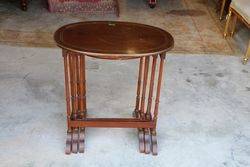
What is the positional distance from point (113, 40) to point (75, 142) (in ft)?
2.19

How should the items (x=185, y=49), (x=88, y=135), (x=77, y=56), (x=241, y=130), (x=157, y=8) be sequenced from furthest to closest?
(x=157, y=8)
(x=185, y=49)
(x=241, y=130)
(x=88, y=135)
(x=77, y=56)

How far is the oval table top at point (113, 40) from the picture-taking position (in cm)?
175

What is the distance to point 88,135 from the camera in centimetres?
223

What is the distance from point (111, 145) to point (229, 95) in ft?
3.79

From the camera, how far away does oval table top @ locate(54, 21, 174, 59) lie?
5.74 ft

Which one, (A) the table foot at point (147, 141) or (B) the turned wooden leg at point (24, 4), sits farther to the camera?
(B) the turned wooden leg at point (24, 4)

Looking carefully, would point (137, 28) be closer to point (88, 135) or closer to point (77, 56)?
point (77, 56)

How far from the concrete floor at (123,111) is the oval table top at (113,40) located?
669 millimetres

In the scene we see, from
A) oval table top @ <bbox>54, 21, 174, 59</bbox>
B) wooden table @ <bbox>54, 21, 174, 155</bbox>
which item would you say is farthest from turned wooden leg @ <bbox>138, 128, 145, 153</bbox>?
oval table top @ <bbox>54, 21, 174, 59</bbox>

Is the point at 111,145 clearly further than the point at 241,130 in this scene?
No

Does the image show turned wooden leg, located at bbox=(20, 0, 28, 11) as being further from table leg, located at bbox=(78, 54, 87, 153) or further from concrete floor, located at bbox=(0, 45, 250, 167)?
table leg, located at bbox=(78, 54, 87, 153)

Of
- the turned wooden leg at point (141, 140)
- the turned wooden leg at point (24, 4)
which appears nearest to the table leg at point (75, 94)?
the turned wooden leg at point (141, 140)

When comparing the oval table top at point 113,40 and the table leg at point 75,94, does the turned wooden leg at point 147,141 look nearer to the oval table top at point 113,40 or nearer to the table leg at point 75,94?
the table leg at point 75,94

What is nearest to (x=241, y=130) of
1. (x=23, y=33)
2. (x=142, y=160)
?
(x=142, y=160)
